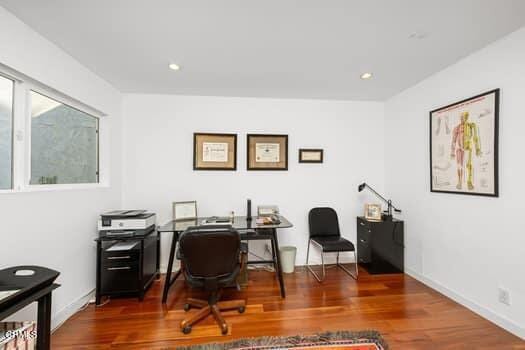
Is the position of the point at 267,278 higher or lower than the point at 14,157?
lower

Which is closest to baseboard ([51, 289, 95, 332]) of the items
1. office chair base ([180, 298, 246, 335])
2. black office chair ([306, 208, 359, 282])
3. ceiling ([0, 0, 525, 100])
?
office chair base ([180, 298, 246, 335])

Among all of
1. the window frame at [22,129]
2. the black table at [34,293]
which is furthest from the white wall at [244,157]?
the black table at [34,293]

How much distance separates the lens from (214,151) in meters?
3.16

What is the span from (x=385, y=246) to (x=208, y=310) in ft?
7.68

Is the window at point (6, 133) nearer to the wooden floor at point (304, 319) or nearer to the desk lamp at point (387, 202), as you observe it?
the wooden floor at point (304, 319)

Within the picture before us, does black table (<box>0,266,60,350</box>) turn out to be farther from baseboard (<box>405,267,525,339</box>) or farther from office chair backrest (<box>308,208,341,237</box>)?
baseboard (<box>405,267,525,339</box>)

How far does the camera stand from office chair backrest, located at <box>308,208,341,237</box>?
10.3 ft

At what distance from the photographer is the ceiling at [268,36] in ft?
5.05


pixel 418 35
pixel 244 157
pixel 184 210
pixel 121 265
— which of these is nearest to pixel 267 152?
pixel 244 157

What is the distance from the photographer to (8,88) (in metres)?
1.69

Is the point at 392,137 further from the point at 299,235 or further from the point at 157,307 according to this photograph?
the point at 157,307

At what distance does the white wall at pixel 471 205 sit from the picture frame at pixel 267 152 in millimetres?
1642

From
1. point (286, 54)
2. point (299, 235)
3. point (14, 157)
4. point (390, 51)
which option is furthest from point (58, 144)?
point (390, 51)

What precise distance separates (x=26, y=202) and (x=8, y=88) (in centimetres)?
88
